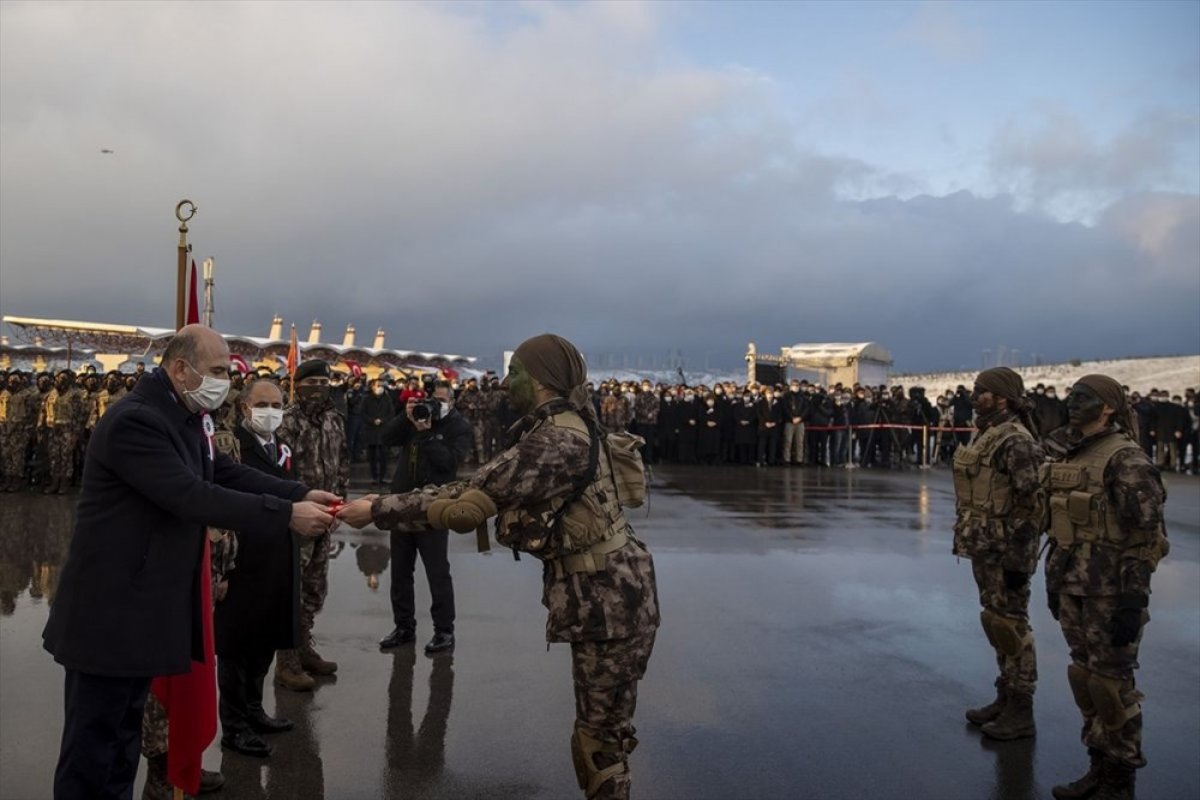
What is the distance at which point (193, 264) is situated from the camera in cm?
516

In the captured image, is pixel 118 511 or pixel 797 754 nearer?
pixel 118 511

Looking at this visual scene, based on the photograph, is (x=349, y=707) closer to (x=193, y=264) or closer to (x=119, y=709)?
(x=119, y=709)

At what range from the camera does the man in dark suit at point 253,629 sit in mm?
4531

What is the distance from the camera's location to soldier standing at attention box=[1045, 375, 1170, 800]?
4.06 meters

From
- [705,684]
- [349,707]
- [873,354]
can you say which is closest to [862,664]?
[705,684]

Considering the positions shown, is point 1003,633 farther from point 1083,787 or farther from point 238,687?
point 238,687

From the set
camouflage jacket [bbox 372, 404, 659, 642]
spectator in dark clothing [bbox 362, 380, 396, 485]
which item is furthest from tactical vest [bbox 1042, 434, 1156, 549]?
spectator in dark clothing [bbox 362, 380, 396, 485]

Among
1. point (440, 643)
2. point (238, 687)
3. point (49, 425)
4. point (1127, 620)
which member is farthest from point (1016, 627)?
point (49, 425)

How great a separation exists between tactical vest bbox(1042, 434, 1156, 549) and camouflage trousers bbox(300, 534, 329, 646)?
4369mm

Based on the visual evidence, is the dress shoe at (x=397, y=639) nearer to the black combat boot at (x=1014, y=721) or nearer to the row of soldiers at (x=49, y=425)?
the black combat boot at (x=1014, y=721)

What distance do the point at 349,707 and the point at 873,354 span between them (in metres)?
35.3

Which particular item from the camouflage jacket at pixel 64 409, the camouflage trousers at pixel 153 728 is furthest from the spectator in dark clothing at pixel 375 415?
the camouflage trousers at pixel 153 728

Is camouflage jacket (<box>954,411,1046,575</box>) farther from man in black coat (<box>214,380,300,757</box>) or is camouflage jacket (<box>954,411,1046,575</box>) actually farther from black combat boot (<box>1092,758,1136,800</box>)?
man in black coat (<box>214,380,300,757</box>)

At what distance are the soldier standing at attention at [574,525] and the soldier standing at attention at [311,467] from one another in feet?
8.12
